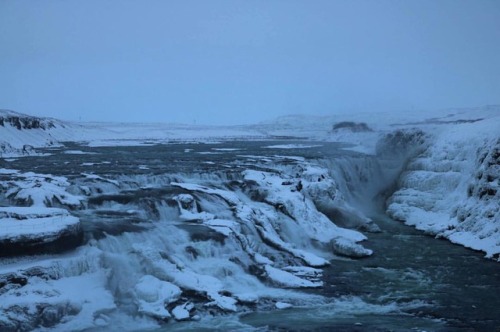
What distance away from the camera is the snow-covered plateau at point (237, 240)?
48.0ft

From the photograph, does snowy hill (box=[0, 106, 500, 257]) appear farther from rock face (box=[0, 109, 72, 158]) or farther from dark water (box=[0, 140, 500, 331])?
dark water (box=[0, 140, 500, 331])

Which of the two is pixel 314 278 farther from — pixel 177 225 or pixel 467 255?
pixel 467 255

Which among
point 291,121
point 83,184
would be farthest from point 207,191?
point 291,121

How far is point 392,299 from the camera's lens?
16.5m

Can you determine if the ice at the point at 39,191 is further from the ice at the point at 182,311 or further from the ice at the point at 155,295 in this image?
the ice at the point at 182,311

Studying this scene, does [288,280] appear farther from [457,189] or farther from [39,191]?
[457,189]

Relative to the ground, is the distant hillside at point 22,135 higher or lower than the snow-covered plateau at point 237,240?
higher

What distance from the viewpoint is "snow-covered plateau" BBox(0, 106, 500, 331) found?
14641 millimetres

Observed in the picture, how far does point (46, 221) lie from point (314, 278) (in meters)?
9.02

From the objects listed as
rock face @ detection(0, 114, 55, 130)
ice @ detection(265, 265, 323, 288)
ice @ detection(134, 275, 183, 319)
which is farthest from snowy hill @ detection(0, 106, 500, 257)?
ice @ detection(134, 275, 183, 319)

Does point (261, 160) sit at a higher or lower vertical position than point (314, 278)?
higher

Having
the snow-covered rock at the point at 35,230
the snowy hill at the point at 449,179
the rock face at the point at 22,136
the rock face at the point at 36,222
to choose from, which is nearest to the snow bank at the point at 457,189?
the snowy hill at the point at 449,179

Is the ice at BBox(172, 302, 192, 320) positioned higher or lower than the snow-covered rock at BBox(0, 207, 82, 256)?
lower

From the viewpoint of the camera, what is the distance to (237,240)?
20.0m
